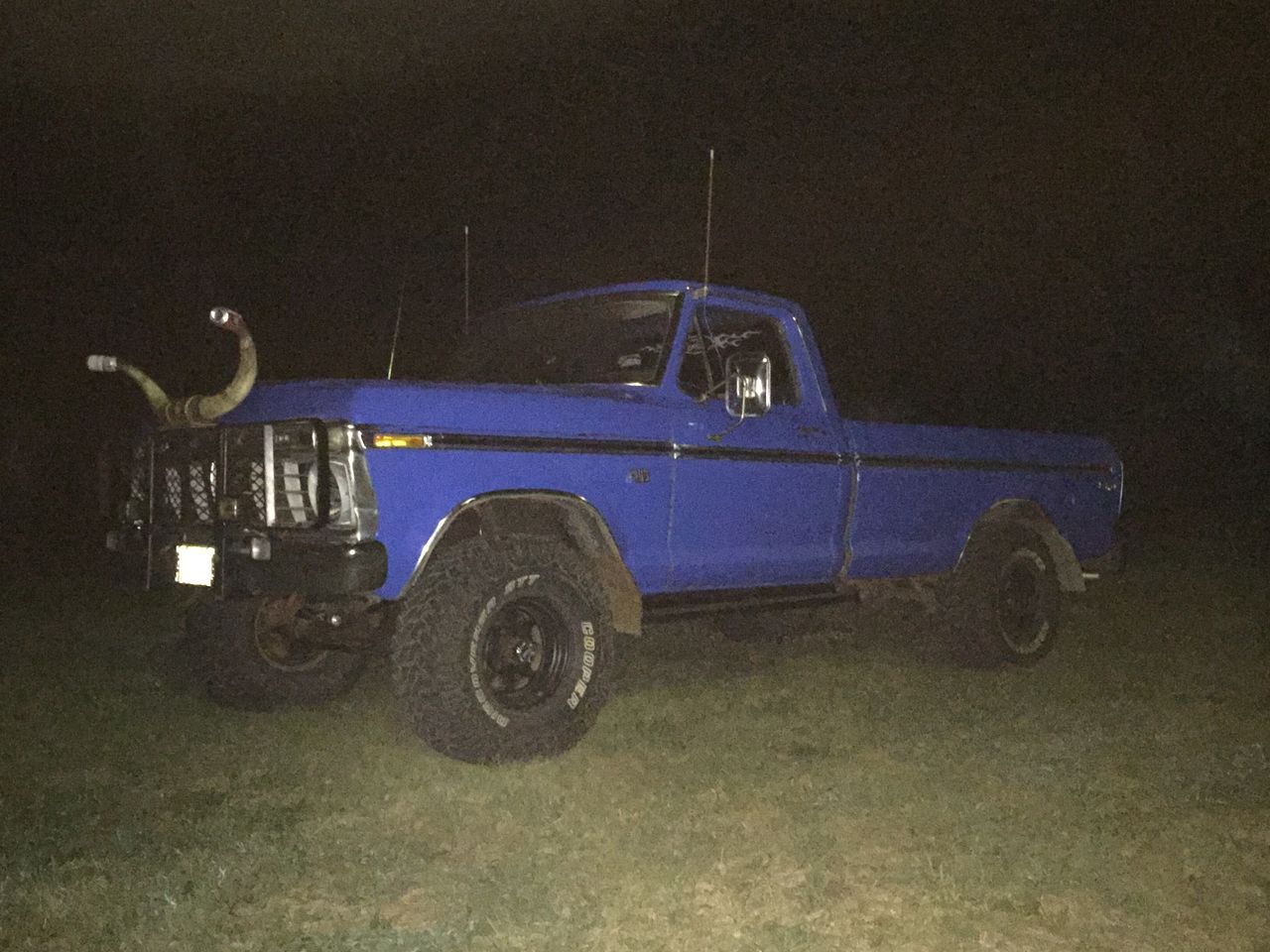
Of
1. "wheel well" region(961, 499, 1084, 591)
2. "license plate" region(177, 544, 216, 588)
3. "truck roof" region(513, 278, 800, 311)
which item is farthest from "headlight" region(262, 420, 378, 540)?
"wheel well" region(961, 499, 1084, 591)

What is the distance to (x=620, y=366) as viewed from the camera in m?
5.71

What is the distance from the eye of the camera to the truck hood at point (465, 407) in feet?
14.9

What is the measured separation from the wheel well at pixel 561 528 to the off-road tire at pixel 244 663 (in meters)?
1.07

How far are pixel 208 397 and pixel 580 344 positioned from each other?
70.1 inches

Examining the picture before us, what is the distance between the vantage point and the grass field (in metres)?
3.35

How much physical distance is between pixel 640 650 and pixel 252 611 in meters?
2.90

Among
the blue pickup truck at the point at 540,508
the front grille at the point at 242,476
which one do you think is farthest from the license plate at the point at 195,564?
the front grille at the point at 242,476

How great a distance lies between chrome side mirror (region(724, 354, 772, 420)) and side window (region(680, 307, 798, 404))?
0.19 meters

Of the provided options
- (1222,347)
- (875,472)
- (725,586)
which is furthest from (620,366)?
(1222,347)

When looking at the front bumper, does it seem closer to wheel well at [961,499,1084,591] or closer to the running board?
the running board

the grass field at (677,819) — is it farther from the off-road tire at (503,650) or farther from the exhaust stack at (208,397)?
the exhaust stack at (208,397)

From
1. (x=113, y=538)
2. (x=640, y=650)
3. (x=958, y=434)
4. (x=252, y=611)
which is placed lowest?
(x=640, y=650)

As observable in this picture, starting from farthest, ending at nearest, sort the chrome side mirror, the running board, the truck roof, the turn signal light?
the truck roof, the running board, the chrome side mirror, the turn signal light

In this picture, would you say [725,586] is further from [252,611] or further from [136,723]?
[136,723]
